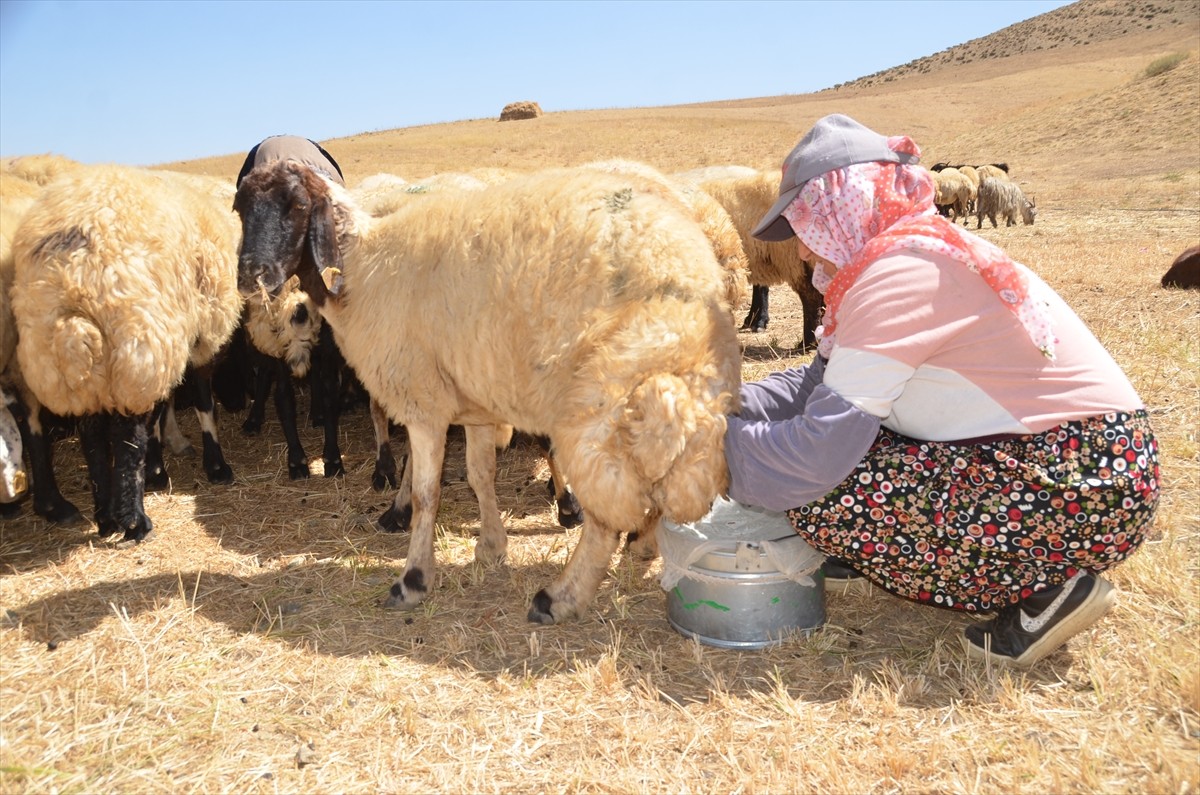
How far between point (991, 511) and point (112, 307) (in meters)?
4.09

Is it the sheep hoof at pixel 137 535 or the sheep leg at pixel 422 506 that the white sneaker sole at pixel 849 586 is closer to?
the sheep leg at pixel 422 506

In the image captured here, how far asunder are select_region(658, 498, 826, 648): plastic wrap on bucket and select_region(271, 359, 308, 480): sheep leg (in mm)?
3327

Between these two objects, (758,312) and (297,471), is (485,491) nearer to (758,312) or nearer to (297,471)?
(297,471)

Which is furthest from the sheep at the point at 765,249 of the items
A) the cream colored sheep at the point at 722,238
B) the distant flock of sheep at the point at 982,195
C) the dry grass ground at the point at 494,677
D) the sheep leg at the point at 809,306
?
the distant flock of sheep at the point at 982,195

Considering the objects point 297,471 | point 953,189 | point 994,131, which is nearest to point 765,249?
point 297,471

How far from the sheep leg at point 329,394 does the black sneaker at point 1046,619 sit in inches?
171

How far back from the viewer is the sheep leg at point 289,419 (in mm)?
6148

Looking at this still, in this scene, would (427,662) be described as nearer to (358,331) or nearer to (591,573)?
(591,573)

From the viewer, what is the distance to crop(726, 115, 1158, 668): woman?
3029mm

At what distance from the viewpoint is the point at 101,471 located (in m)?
5.11

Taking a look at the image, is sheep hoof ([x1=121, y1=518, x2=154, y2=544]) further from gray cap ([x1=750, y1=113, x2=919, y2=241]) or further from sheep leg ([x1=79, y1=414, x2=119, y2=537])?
gray cap ([x1=750, y1=113, x2=919, y2=241])

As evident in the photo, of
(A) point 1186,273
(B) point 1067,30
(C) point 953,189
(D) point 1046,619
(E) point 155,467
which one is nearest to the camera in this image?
(D) point 1046,619

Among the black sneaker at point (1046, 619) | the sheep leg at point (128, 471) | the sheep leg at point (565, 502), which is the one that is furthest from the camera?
the sheep leg at point (565, 502)

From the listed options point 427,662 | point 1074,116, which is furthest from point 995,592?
point 1074,116
